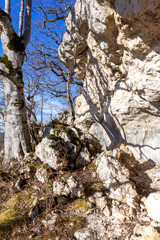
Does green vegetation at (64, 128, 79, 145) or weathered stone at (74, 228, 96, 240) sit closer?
weathered stone at (74, 228, 96, 240)

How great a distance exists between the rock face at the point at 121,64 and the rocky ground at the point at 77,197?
1.36 m

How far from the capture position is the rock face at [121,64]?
3.28 metres

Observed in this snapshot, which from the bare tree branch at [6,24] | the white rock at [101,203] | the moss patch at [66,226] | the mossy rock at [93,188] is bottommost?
the moss patch at [66,226]

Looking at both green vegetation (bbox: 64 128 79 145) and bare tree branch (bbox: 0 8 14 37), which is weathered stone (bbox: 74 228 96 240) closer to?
green vegetation (bbox: 64 128 79 145)

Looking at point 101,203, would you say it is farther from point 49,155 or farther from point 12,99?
point 12,99

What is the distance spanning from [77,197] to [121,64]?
465 centimetres

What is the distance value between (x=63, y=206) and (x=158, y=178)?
2625 mm

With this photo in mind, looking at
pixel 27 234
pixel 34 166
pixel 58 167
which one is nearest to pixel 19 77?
pixel 34 166

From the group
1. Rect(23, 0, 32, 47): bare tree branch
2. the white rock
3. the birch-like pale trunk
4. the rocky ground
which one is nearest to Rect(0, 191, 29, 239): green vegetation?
the rocky ground

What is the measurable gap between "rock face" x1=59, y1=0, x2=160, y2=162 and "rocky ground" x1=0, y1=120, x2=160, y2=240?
1.36 meters

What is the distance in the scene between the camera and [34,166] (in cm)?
420

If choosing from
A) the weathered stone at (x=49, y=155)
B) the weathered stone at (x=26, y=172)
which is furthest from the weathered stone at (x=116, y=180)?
the weathered stone at (x=26, y=172)

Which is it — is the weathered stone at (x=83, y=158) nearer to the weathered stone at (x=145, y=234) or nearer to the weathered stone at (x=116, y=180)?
the weathered stone at (x=116, y=180)

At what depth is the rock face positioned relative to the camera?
3.28 m
